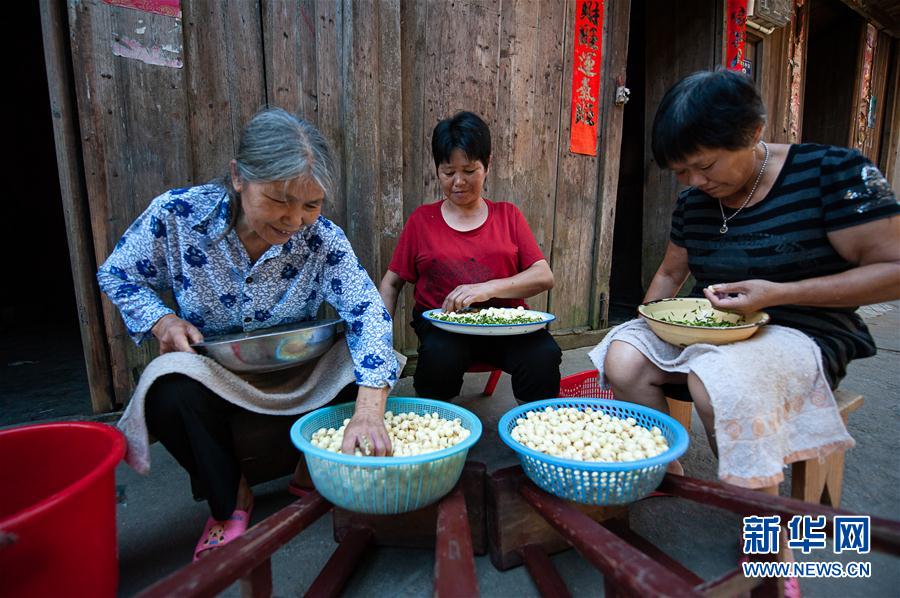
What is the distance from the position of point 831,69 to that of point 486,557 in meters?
7.45

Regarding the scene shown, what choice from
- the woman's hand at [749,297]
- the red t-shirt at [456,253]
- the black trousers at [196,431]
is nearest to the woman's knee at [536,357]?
the red t-shirt at [456,253]

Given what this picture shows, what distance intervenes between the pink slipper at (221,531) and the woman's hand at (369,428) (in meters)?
0.48

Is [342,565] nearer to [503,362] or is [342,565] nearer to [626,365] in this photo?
[503,362]

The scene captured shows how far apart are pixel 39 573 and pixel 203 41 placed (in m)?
2.09

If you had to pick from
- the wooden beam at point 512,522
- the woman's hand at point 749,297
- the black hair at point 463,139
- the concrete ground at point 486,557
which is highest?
the black hair at point 463,139

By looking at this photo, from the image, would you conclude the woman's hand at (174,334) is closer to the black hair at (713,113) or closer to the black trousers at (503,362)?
the black trousers at (503,362)

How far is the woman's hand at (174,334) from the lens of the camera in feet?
4.29

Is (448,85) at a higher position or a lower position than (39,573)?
higher

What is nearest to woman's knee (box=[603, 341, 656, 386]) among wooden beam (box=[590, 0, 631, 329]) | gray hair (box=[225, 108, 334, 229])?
gray hair (box=[225, 108, 334, 229])

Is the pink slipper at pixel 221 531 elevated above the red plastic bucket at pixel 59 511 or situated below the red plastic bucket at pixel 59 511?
below

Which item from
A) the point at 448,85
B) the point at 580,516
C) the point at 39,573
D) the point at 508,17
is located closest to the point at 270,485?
the point at 39,573

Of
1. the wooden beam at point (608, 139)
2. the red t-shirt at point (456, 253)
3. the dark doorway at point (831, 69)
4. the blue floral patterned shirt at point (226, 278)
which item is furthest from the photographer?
the dark doorway at point (831, 69)

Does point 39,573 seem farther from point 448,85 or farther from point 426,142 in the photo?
point 448,85

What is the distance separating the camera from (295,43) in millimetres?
2217
